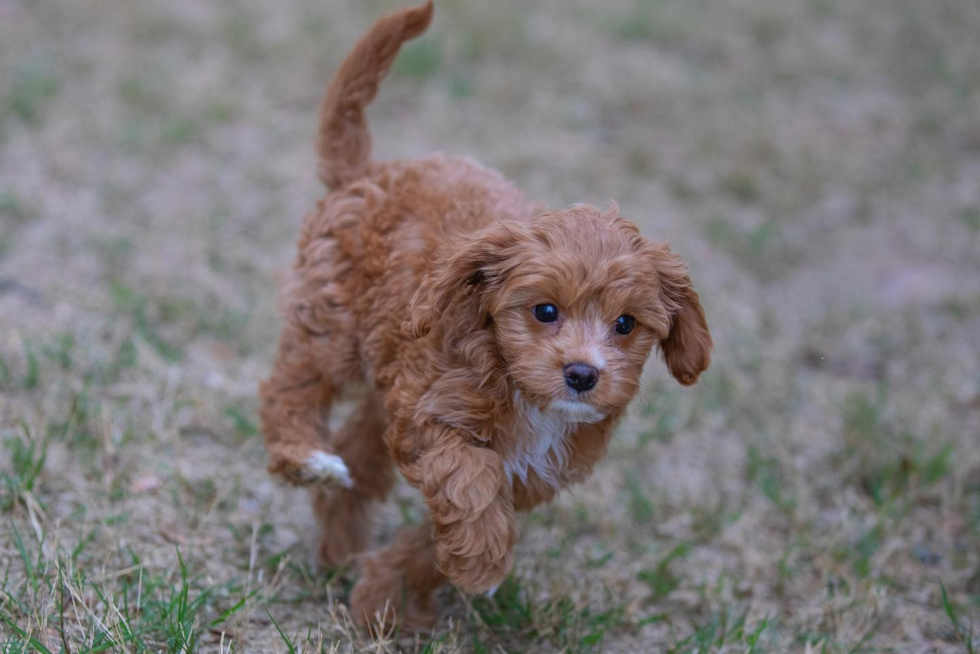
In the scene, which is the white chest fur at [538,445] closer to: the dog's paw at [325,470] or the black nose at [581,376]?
the black nose at [581,376]

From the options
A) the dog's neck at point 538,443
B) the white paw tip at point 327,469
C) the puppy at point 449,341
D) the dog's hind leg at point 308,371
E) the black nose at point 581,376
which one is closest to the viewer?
the black nose at point 581,376

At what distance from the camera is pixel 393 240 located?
347 cm

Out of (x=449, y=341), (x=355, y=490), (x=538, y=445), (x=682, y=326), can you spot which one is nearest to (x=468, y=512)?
(x=538, y=445)

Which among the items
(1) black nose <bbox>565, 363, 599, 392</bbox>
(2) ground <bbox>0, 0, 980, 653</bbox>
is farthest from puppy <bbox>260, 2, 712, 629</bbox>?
(2) ground <bbox>0, 0, 980, 653</bbox>

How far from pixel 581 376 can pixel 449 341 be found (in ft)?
1.65

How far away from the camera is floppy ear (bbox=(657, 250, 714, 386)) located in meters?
3.10

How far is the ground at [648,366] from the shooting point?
3676 mm

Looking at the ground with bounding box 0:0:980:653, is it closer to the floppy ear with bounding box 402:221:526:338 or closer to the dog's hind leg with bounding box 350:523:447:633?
the dog's hind leg with bounding box 350:523:447:633

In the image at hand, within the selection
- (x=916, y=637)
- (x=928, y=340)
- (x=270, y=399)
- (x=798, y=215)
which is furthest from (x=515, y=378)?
(x=798, y=215)

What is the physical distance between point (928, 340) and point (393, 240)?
3853 mm

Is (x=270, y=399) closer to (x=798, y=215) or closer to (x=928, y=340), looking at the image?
(x=928, y=340)

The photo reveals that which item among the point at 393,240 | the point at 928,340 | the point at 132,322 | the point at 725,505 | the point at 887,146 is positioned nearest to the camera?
the point at 393,240

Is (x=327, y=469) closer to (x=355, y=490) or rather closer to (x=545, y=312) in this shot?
(x=355, y=490)

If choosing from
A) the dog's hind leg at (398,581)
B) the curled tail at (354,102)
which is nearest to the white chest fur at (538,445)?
the dog's hind leg at (398,581)
